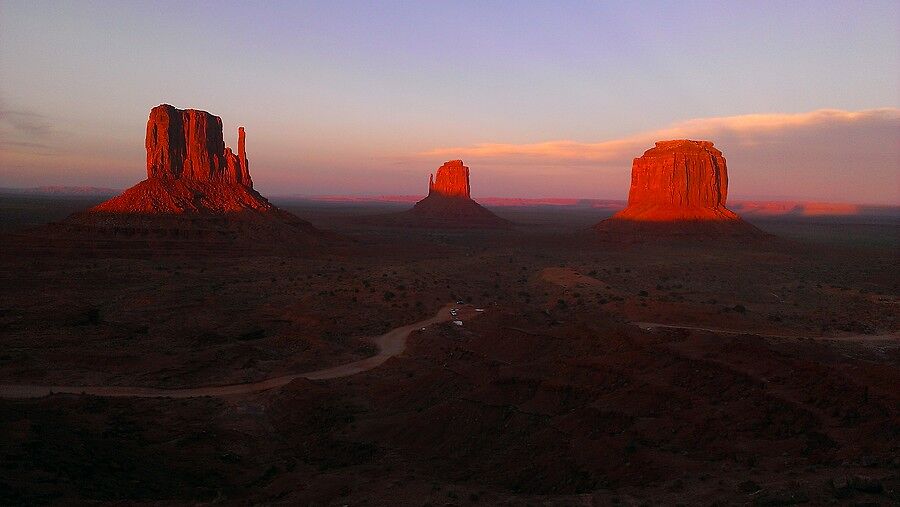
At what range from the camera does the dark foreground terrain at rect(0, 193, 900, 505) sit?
1458cm

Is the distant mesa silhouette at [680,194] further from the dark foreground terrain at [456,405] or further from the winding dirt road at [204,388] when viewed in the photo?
the winding dirt road at [204,388]

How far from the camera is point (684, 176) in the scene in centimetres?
10462

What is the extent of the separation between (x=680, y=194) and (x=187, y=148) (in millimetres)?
84440

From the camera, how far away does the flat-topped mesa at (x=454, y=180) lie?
6398 inches

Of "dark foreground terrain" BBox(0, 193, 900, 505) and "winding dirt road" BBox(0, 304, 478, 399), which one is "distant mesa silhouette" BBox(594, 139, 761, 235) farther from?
"winding dirt road" BBox(0, 304, 478, 399)

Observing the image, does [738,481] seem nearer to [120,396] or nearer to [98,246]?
[120,396]

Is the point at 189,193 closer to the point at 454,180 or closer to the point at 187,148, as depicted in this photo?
the point at 187,148

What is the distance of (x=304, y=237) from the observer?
3258 inches

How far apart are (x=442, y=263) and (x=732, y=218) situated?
62.4m

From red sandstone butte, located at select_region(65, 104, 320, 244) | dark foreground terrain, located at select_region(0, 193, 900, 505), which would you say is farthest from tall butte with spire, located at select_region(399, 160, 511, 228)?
dark foreground terrain, located at select_region(0, 193, 900, 505)

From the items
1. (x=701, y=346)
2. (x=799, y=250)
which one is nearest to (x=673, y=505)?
(x=701, y=346)

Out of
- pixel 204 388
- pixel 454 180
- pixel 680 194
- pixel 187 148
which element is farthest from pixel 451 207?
pixel 204 388

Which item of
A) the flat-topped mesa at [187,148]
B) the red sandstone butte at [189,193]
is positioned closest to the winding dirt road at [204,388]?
the red sandstone butte at [189,193]

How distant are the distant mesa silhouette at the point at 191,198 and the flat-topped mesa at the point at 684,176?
212 feet
